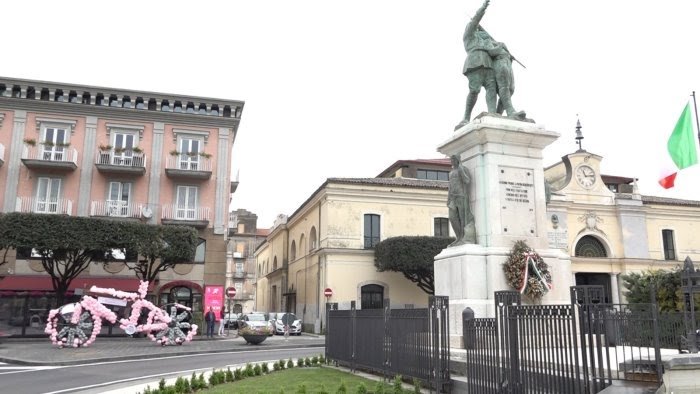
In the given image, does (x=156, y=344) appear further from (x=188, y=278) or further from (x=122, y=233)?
(x=188, y=278)

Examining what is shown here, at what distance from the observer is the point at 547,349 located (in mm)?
6371

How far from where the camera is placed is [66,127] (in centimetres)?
3506

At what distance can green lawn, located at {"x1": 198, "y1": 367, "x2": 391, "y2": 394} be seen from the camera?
942 centimetres

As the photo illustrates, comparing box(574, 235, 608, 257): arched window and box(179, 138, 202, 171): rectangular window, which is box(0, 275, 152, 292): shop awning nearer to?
box(179, 138, 202, 171): rectangular window

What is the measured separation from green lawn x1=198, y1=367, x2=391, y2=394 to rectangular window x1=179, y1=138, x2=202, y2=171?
82.7 ft

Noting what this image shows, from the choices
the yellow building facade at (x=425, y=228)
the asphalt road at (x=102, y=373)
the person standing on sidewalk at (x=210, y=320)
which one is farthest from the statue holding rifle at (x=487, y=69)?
the yellow building facade at (x=425, y=228)

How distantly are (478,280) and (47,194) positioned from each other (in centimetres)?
3164

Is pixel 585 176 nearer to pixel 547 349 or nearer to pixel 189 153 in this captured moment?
pixel 189 153

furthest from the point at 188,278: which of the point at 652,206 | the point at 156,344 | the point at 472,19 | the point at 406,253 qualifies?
the point at 652,206

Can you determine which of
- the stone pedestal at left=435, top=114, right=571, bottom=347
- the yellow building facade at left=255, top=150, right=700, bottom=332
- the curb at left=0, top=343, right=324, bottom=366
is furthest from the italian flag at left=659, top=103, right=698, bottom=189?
the yellow building facade at left=255, top=150, right=700, bottom=332

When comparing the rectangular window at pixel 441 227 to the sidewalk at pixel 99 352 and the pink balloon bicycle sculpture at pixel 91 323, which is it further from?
the pink balloon bicycle sculpture at pixel 91 323

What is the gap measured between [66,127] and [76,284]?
9.78m

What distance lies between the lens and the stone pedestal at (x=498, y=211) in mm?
10164

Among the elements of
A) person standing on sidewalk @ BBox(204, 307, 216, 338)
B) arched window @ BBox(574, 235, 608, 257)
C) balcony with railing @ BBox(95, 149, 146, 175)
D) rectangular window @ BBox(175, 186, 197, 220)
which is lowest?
person standing on sidewalk @ BBox(204, 307, 216, 338)
